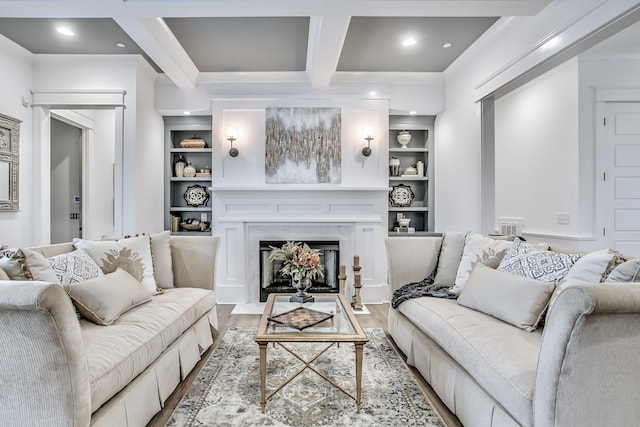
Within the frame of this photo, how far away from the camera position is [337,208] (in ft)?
15.0

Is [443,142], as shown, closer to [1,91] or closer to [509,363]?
[509,363]

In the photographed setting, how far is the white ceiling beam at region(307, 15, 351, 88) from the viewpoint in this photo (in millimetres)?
2920

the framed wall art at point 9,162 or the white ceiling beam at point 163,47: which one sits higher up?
the white ceiling beam at point 163,47

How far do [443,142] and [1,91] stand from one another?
4.87 m

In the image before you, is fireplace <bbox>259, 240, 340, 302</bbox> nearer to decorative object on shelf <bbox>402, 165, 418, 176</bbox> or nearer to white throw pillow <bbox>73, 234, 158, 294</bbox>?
decorative object on shelf <bbox>402, 165, 418, 176</bbox>

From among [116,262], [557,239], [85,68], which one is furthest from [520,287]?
[85,68]

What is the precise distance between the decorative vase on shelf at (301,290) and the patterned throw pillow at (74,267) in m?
1.30

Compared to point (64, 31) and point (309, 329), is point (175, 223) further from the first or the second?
point (309, 329)

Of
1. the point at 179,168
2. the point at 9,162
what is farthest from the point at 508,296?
the point at 9,162

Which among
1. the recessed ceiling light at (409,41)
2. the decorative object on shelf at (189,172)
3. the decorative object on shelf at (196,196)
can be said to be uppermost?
the recessed ceiling light at (409,41)

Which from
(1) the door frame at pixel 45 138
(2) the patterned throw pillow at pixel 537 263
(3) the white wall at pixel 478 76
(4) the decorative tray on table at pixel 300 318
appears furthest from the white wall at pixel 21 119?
(3) the white wall at pixel 478 76

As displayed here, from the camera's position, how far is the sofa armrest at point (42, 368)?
129 cm

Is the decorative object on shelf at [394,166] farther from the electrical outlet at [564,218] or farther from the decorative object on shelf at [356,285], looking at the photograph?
the electrical outlet at [564,218]

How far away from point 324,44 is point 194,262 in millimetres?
2216
